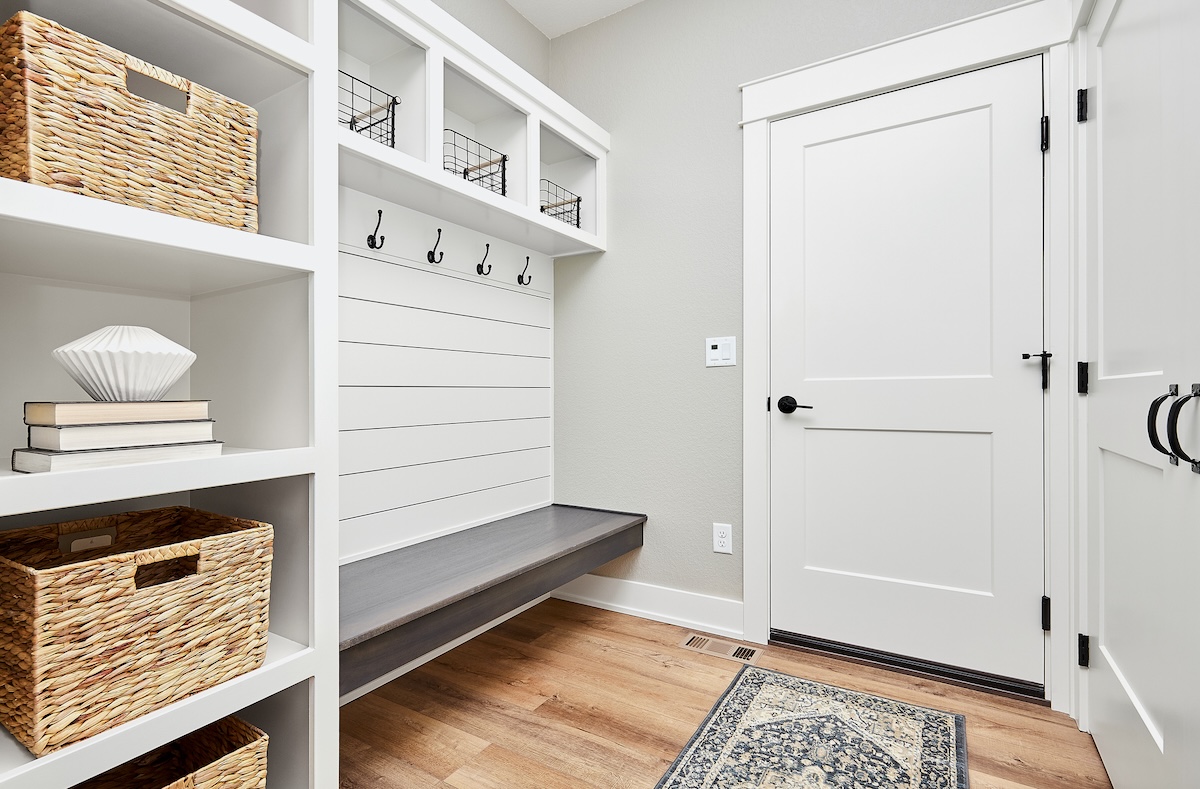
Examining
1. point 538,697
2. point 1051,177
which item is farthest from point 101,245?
point 1051,177

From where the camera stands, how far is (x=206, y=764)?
118 centimetres

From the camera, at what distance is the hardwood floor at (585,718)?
4.93 ft

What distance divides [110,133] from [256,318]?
16.1 inches

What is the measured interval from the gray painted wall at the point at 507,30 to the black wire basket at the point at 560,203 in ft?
1.82

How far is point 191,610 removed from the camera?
3.32 feet

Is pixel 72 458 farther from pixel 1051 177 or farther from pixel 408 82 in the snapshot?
pixel 1051 177

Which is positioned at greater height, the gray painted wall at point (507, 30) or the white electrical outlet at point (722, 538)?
the gray painted wall at point (507, 30)

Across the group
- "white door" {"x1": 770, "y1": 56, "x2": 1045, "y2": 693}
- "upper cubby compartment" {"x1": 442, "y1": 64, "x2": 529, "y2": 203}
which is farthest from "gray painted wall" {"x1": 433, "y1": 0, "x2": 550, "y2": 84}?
"white door" {"x1": 770, "y1": 56, "x2": 1045, "y2": 693}

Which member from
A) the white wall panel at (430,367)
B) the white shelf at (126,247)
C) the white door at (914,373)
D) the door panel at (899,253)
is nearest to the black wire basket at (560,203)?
the white wall panel at (430,367)

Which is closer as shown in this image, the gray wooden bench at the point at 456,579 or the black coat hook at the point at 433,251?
the gray wooden bench at the point at 456,579

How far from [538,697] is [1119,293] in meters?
1.86

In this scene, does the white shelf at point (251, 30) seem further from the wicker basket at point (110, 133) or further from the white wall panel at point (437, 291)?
the white wall panel at point (437, 291)

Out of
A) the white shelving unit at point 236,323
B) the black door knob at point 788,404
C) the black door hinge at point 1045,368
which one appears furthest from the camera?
the black door knob at point 788,404

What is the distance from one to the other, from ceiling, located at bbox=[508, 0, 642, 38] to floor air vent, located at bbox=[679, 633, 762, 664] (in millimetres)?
2575
